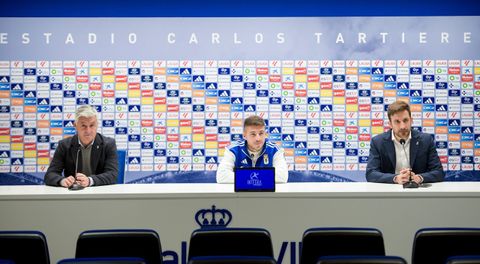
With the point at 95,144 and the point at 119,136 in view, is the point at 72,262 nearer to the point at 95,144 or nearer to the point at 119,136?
the point at 95,144

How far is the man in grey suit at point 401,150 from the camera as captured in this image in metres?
3.52

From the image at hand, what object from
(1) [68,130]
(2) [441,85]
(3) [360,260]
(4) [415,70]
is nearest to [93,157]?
(1) [68,130]

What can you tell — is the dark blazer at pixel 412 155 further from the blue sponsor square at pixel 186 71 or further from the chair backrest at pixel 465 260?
the chair backrest at pixel 465 260

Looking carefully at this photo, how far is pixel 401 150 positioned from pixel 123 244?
2.30 meters

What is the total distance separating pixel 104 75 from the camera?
4965 millimetres

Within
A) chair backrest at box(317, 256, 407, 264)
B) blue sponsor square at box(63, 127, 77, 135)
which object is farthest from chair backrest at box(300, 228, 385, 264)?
blue sponsor square at box(63, 127, 77, 135)

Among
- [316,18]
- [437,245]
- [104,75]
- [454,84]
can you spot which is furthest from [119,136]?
[437,245]

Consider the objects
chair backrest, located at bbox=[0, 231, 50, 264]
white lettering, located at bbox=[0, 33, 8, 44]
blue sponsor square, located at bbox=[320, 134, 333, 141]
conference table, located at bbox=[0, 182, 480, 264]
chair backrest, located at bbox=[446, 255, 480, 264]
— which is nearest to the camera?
chair backrest, located at bbox=[446, 255, 480, 264]

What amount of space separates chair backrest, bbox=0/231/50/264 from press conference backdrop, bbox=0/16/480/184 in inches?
128

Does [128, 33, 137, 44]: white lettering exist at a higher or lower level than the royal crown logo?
higher

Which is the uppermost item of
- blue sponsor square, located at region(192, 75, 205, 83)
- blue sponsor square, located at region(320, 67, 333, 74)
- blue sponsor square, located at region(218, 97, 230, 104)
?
blue sponsor square, located at region(320, 67, 333, 74)

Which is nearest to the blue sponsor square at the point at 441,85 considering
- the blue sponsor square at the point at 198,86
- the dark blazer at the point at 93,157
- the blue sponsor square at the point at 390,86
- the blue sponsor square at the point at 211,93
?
the blue sponsor square at the point at 390,86

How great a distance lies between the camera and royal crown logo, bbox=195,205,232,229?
2.82 metres

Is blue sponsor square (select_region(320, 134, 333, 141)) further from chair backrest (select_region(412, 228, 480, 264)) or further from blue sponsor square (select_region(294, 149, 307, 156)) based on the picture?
chair backrest (select_region(412, 228, 480, 264))
